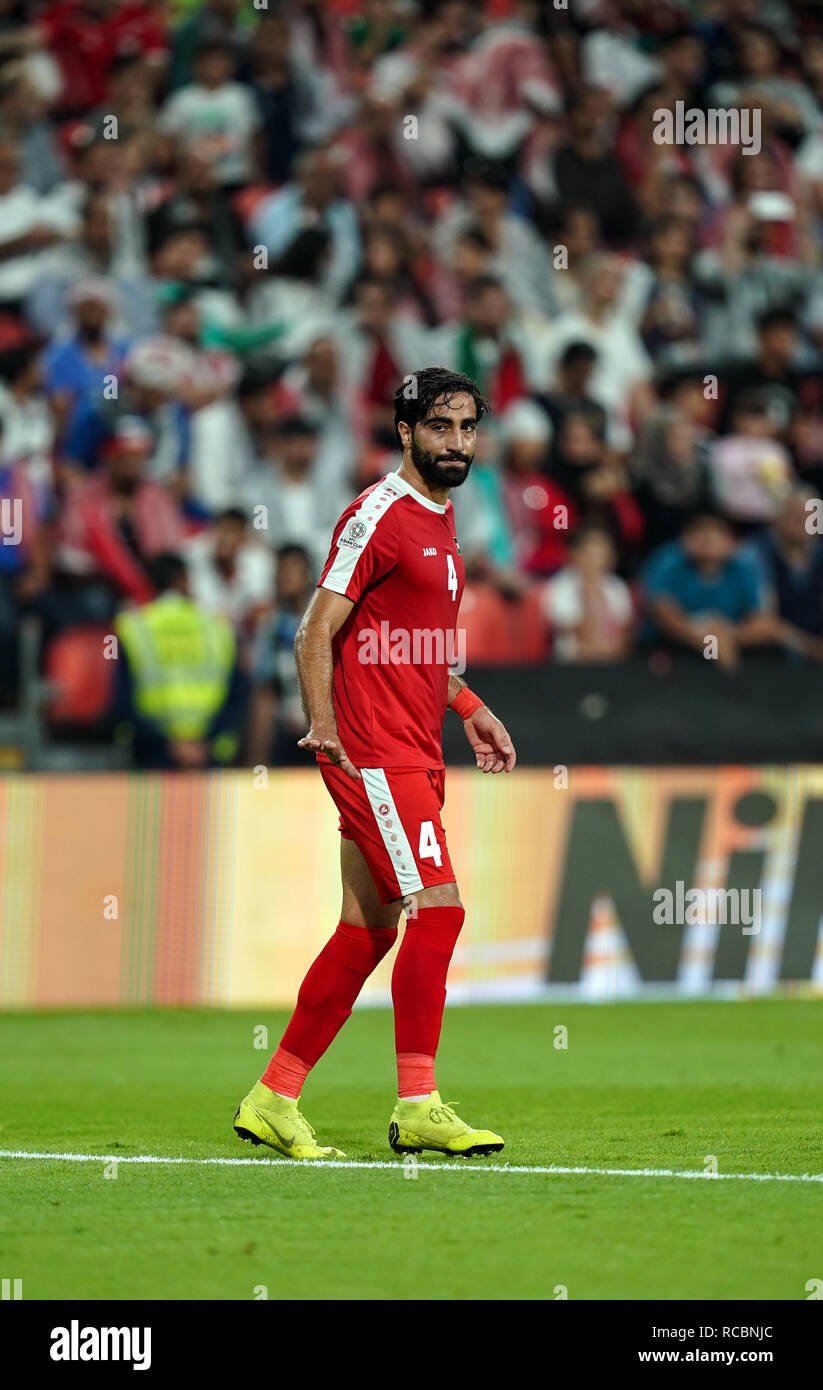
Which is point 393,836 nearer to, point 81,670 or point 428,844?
point 428,844

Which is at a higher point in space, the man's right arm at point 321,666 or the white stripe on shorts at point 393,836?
the man's right arm at point 321,666

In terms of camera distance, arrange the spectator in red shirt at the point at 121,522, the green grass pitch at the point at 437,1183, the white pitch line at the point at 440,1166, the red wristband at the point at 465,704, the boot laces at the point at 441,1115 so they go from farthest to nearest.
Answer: the spectator in red shirt at the point at 121,522, the red wristband at the point at 465,704, the boot laces at the point at 441,1115, the white pitch line at the point at 440,1166, the green grass pitch at the point at 437,1183

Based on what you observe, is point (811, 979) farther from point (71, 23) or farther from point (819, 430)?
point (71, 23)

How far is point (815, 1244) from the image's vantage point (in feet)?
17.7

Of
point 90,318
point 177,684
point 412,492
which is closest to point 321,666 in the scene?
point 412,492

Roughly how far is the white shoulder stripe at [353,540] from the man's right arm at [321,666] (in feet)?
0.14

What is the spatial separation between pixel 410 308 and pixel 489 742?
944cm

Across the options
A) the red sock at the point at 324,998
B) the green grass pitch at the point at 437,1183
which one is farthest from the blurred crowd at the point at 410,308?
the red sock at the point at 324,998

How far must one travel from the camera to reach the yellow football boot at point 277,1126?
6969mm

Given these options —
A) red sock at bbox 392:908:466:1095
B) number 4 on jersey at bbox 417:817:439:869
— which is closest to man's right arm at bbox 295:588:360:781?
number 4 on jersey at bbox 417:817:439:869

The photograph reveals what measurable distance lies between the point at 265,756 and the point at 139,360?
3.42 meters

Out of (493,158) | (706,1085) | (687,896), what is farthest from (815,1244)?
(493,158)

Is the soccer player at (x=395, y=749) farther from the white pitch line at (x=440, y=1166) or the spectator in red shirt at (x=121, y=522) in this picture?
the spectator in red shirt at (x=121, y=522)

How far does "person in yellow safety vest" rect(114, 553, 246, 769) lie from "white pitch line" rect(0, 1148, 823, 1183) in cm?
603
